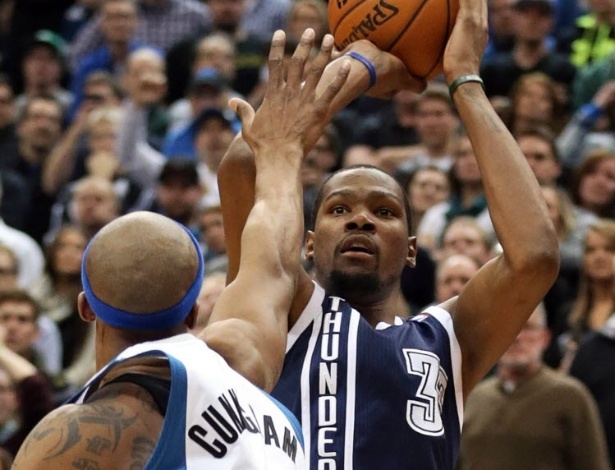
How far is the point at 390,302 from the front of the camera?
4961mm

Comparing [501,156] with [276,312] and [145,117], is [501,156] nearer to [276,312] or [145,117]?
[276,312]

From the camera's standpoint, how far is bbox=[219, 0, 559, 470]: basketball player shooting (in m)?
4.56

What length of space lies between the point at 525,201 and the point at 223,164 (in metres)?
0.93

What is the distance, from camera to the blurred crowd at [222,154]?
8.40 meters

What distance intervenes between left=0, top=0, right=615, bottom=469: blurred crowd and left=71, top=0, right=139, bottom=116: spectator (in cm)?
2

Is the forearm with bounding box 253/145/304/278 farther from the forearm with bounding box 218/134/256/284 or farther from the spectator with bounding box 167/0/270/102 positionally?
the spectator with bounding box 167/0/270/102

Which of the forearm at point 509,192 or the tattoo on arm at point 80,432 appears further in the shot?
the forearm at point 509,192

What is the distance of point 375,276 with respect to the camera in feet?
15.9

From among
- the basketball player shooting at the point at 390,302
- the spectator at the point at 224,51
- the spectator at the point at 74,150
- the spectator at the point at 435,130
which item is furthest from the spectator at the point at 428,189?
the basketball player shooting at the point at 390,302

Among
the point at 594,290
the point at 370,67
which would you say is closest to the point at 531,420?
the point at 594,290

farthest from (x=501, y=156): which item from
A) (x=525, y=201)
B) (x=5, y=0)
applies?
(x=5, y=0)

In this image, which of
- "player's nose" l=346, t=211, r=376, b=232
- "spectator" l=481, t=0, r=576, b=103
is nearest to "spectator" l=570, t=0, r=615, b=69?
"spectator" l=481, t=0, r=576, b=103

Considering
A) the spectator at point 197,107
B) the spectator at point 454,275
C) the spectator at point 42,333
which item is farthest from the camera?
the spectator at point 197,107

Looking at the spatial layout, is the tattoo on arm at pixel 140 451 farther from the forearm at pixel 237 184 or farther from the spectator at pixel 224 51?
the spectator at pixel 224 51
